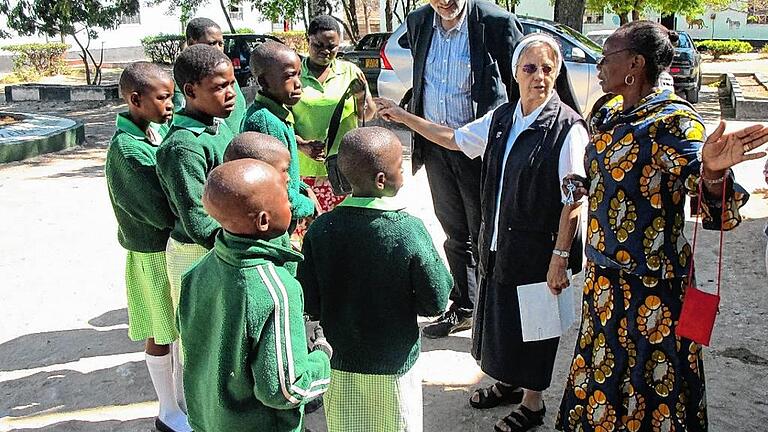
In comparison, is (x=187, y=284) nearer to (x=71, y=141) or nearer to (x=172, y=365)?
(x=172, y=365)

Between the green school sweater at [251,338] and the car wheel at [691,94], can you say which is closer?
the green school sweater at [251,338]

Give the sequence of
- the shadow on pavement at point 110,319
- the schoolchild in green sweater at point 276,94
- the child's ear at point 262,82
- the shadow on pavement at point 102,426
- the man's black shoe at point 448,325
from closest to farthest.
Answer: the schoolchild in green sweater at point 276,94
the child's ear at point 262,82
the shadow on pavement at point 102,426
the man's black shoe at point 448,325
the shadow on pavement at point 110,319

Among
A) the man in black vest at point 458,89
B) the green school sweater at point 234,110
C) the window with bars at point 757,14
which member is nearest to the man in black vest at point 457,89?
the man in black vest at point 458,89

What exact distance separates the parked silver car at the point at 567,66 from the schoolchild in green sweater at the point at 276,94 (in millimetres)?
6364

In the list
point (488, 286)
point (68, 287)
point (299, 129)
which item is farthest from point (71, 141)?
point (488, 286)

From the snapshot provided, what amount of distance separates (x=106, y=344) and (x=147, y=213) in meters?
1.75

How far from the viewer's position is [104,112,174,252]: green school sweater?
299 centimetres

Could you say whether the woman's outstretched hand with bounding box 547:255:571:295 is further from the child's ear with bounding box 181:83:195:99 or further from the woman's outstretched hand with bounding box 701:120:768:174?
the child's ear with bounding box 181:83:195:99

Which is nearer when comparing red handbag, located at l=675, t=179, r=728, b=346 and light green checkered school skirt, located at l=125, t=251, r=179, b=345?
red handbag, located at l=675, t=179, r=728, b=346

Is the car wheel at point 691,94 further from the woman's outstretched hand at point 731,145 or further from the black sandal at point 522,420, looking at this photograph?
the woman's outstretched hand at point 731,145

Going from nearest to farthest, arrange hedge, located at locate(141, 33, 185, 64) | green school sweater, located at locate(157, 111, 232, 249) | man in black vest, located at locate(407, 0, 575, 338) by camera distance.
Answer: green school sweater, located at locate(157, 111, 232, 249) < man in black vest, located at locate(407, 0, 575, 338) < hedge, located at locate(141, 33, 185, 64)

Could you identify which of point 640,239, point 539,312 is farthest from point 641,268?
point 539,312

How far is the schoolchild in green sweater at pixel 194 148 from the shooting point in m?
2.69

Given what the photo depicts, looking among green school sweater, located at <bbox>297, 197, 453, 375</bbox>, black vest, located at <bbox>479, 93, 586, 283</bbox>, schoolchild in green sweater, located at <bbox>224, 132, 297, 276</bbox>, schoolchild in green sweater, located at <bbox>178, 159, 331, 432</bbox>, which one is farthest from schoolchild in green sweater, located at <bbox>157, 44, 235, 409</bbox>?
black vest, located at <bbox>479, 93, 586, 283</bbox>
